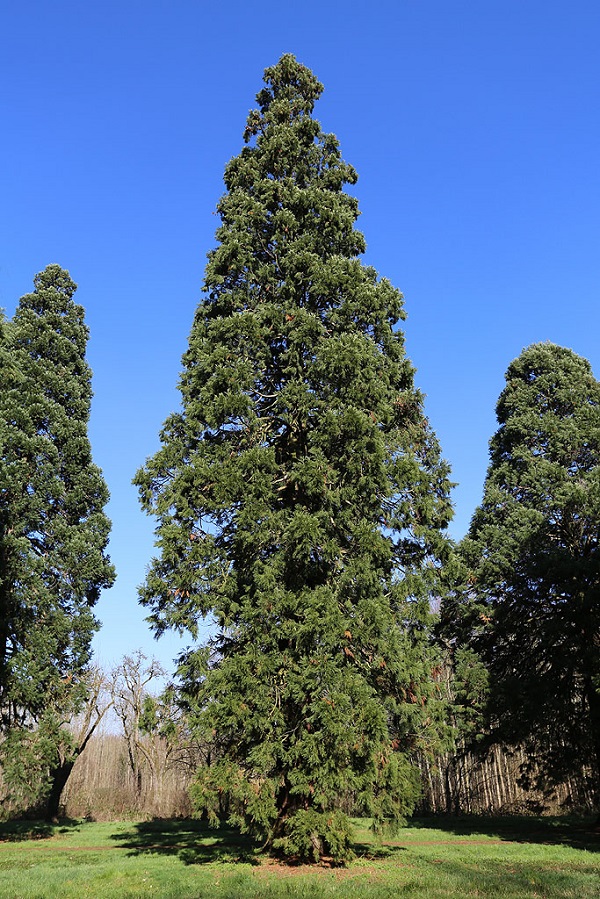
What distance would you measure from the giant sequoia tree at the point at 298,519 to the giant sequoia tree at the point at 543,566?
3462 millimetres

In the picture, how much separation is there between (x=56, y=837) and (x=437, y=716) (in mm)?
11894

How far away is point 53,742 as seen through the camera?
51.5 feet

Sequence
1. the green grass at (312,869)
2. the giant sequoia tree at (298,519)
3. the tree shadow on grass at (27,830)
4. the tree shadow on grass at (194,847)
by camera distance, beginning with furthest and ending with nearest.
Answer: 1. the tree shadow on grass at (27,830)
2. the tree shadow on grass at (194,847)
3. the giant sequoia tree at (298,519)
4. the green grass at (312,869)

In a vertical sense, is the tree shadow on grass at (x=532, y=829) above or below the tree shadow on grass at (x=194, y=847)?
below

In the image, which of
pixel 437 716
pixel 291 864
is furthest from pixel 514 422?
pixel 291 864

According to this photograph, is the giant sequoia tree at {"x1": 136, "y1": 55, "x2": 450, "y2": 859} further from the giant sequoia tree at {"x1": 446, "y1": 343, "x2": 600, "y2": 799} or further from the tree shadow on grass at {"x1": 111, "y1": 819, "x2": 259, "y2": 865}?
the giant sequoia tree at {"x1": 446, "y1": 343, "x2": 600, "y2": 799}

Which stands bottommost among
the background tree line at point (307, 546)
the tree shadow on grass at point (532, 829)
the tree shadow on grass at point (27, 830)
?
the tree shadow on grass at point (27, 830)

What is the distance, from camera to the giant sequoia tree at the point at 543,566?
14773mm

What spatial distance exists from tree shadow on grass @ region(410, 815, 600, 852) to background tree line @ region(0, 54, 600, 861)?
51.0 inches

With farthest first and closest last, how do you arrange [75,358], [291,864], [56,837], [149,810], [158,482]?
[149,810], [75,358], [56,837], [158,482], [291,864]

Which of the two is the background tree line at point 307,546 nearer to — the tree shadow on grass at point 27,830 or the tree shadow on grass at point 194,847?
the tree shadow on grass at point 194,847

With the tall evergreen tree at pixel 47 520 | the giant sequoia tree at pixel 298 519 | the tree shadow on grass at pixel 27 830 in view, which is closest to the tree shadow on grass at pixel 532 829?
the giant sequoia tree at pixel 298 519

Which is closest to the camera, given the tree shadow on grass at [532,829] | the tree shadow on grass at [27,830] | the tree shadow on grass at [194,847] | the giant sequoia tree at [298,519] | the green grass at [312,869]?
the green grass at [312,869]

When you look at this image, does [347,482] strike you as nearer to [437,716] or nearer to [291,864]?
[437,716]
